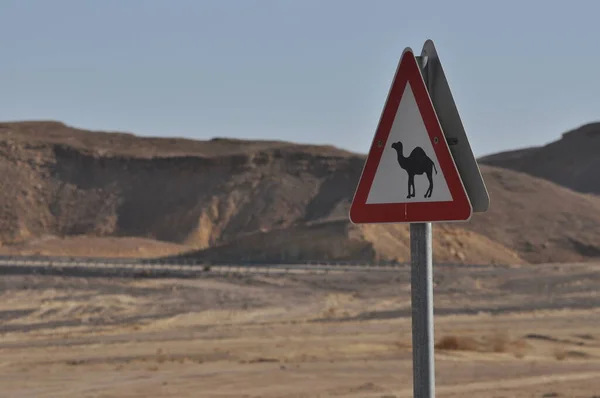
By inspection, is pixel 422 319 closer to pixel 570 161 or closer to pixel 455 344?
pixel 455 344

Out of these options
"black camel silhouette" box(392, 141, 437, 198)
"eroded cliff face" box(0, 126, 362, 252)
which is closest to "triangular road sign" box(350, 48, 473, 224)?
"black camel silhouette" box(392, 141, 437, 198)

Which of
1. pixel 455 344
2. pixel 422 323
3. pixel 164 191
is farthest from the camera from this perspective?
pixel 164 191

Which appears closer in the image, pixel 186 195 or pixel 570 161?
pixel 186 195

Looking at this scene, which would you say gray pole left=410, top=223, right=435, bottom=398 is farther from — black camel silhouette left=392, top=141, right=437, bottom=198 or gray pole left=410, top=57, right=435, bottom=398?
black camel silhouette left=392, top=141, right=437, bottom=198

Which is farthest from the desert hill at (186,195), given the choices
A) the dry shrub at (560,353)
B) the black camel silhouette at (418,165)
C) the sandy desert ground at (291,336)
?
the black camel silhouette at (418,165)

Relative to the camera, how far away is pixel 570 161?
173 metres

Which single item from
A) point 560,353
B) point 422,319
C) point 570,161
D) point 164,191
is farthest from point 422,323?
point 570,161

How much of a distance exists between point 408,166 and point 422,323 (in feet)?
2.15

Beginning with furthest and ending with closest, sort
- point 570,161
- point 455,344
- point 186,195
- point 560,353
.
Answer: point 570,161 → point 186,195 → point 455,344 → point 560,353

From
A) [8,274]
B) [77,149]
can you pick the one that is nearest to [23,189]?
[77,149]

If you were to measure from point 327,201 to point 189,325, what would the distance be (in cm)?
7782

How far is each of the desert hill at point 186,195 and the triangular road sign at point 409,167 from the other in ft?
308

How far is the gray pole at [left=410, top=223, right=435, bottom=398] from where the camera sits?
411 cm

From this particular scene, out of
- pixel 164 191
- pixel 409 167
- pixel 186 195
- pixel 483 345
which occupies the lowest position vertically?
pixel 483 345
